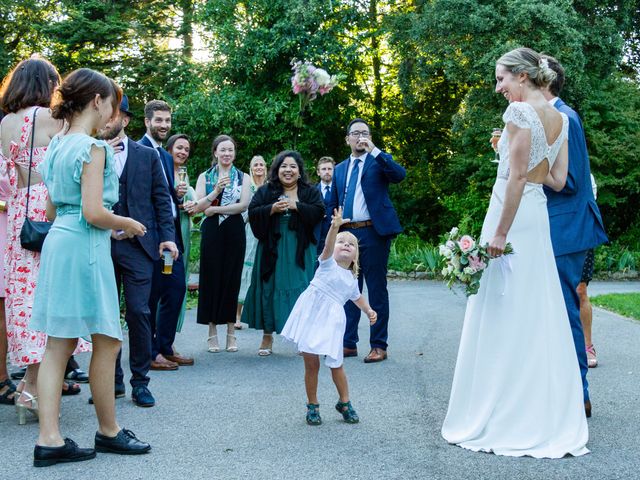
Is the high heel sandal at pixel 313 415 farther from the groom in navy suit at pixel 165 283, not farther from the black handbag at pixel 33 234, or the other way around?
the groom in navy suit at pixel 165 283

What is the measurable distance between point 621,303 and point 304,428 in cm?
891

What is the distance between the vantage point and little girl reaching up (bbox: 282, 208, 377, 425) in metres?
5.45

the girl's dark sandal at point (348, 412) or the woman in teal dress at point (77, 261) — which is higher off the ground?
the woman in teal dress at point (77, 261)

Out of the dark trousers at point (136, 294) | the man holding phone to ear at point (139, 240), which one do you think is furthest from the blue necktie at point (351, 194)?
the dark trousers at point (136, 294)

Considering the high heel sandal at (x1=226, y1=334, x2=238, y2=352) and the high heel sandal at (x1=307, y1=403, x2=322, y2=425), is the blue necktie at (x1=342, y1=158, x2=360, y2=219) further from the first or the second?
the high heel sandal at (x1=307, y1=403, x2=322, y2=425)

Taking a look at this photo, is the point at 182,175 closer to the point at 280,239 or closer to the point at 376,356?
the point at 280,239

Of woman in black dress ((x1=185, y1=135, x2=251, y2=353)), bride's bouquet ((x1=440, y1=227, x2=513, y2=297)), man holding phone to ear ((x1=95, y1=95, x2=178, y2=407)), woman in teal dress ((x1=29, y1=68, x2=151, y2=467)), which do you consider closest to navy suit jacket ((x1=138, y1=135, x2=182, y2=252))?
man holding phone to ear ((x1=95, y1=95, x2=178, y2=407))

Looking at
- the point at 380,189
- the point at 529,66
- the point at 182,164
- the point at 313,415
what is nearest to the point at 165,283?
the point at 182,164

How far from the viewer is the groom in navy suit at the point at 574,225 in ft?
17.7

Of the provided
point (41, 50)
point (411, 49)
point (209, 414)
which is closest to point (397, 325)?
point (209, 414)

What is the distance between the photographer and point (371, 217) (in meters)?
8.34

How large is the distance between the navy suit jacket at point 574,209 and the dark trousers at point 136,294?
3049 millimetres

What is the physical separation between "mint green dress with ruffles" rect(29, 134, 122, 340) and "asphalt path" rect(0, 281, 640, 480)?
0.82 m

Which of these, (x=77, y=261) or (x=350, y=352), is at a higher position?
(x=77, y=261)
